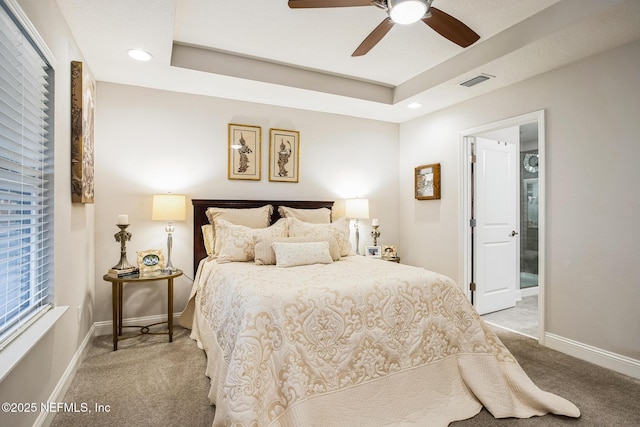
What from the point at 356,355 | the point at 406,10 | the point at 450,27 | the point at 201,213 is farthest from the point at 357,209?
the point at 406,10

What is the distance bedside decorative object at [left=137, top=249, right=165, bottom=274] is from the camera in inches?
118

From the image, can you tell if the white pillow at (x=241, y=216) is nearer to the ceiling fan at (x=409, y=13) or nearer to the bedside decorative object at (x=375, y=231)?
the bedside decorative object at (x=375, y=231)

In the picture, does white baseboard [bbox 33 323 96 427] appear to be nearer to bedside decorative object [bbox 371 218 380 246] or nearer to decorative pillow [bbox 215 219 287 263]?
decorative pillow [bbox 215 219 287 263]

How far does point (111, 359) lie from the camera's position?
263 centimetres

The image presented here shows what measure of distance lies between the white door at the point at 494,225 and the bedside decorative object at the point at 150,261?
3.38 m

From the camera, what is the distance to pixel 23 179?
63.5 inches

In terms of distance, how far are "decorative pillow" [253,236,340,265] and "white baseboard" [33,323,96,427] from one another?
1.45 m

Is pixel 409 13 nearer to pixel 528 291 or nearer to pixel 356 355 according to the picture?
pixel 356 355

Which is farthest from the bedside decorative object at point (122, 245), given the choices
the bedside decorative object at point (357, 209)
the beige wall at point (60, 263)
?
the bedside decorative object at point (357, 209)

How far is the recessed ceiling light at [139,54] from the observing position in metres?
2.61

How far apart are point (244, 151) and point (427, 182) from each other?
230 cm

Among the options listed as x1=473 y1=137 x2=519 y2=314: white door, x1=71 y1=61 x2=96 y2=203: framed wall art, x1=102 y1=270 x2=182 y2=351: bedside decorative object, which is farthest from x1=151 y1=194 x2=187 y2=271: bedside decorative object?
x1=473 y1=137 x2=519 y2=314: white door

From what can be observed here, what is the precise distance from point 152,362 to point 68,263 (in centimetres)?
98

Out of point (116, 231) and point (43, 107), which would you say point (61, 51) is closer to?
point (43, 107)
